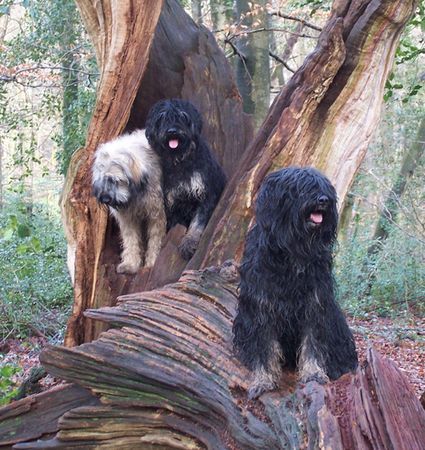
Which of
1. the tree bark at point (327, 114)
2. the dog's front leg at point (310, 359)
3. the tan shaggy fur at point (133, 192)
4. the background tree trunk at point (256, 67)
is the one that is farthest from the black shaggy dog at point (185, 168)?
the background tree trunk at point (256, 67)

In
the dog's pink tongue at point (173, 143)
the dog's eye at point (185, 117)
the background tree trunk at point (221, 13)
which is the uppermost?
the background tree trunk at point (221, 13)

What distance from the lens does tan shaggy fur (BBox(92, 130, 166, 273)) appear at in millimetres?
6074

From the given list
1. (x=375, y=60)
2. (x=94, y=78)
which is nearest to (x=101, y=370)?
(x=375, y=60)

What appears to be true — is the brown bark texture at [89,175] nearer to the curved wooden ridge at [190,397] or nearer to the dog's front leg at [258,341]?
the curved wooden ridge at [190,397]

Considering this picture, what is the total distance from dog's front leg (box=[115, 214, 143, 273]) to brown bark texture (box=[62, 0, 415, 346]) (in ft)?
0.33

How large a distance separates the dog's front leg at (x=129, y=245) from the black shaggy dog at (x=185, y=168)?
334 mm

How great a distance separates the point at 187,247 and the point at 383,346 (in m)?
3.76

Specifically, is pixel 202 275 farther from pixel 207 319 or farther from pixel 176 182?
pixel 176 182

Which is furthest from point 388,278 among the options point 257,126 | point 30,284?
point 30,284

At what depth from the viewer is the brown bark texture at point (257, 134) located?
5.73 metres

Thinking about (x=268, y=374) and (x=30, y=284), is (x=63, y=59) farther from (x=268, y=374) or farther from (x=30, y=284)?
(x=268, y=374)

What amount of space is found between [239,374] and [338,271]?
26.5 feet

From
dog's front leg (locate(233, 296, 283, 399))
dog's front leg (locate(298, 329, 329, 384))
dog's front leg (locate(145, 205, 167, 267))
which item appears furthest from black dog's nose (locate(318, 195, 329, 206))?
dog's front leg (locate(145, 205, 167, 267))

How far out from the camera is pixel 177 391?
4.18m
